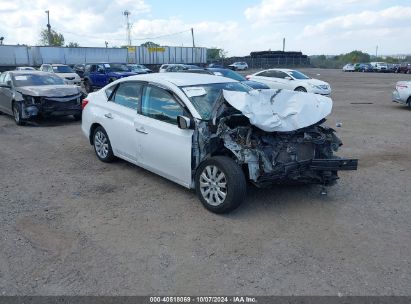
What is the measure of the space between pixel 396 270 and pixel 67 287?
2922 millimetres

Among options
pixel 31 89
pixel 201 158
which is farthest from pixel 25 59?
pixel 201 158

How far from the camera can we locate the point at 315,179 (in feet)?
16.8

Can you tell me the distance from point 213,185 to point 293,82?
14442mm

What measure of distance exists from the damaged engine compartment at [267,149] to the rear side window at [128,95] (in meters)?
1.48

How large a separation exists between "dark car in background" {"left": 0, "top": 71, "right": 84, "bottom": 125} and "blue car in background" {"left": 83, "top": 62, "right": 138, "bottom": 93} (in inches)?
411

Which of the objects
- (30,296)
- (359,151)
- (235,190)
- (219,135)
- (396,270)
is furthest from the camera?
(359,151)

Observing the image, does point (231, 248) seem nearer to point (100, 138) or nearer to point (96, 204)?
point (96, 204)

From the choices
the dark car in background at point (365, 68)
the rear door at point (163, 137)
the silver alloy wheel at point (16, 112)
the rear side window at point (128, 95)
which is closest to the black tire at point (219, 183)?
the rear door at point (163, 137)

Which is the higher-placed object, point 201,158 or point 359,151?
point 201,158

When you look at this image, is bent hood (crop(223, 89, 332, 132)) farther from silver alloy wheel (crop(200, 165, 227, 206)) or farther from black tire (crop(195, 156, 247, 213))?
silver alloy wheel (crop(200, 165, 227, 206))

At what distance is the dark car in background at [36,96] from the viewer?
1084 cm

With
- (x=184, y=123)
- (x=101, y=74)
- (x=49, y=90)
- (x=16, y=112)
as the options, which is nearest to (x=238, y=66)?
(x=101, y=74)

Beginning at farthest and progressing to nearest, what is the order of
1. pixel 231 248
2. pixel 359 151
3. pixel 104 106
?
pixel 359 151, pixel 104 106, pixel 231 248

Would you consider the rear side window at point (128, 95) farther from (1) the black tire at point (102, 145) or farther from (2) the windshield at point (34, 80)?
(2) the windshield at point (34, 80)
